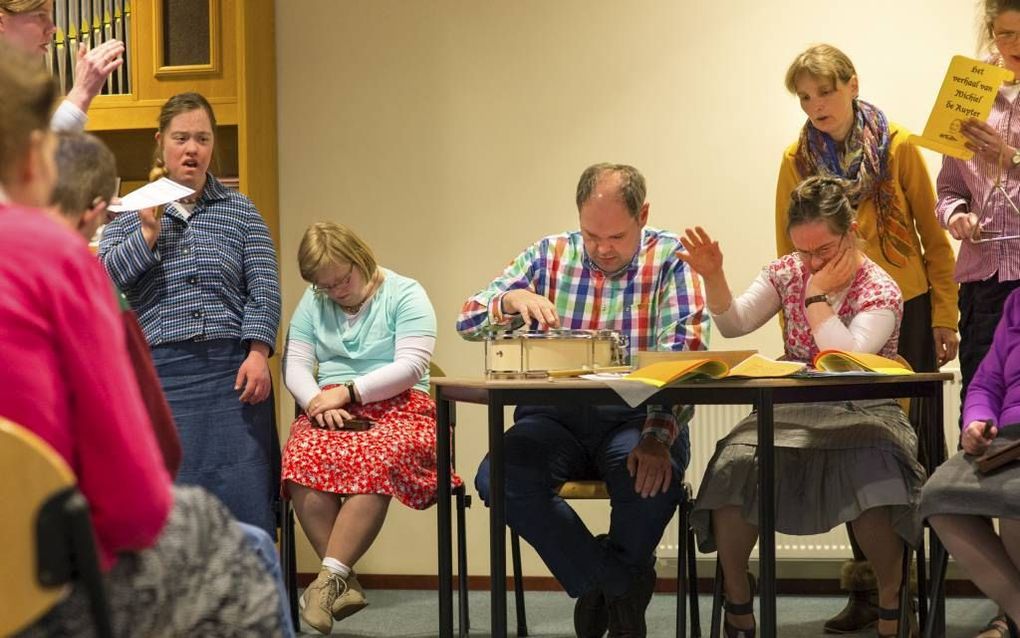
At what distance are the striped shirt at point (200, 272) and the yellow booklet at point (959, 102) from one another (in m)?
1.75

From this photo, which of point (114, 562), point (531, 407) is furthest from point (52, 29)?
point (114, 562)

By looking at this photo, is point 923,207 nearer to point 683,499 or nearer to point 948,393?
point 948,393

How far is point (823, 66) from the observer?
3293mm

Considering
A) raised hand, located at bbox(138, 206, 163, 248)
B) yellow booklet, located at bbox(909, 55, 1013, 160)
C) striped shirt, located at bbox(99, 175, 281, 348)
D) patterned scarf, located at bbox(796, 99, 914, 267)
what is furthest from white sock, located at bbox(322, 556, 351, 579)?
yellow booklet, located at bbox(909, 55, 1013, 160)

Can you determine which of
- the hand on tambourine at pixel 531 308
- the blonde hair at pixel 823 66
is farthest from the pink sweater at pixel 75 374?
the blonde hair at pixel 823 66

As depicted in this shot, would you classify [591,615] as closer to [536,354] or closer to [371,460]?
[371,460]

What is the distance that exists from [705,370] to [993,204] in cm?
121

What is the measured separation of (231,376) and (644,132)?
175 centimetres

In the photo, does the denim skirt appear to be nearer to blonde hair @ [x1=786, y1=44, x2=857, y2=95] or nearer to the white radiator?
the white radiator

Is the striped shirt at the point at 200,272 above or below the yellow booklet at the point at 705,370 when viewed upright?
above

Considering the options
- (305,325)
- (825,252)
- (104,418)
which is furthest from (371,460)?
(104,418)

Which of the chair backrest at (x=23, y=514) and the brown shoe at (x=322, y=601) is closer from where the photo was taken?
the chair backrest at (x=23, y=514)

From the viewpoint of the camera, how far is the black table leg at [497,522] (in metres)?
2.45

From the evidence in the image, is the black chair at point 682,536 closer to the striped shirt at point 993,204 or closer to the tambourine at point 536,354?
the tambourine at point 536,354
